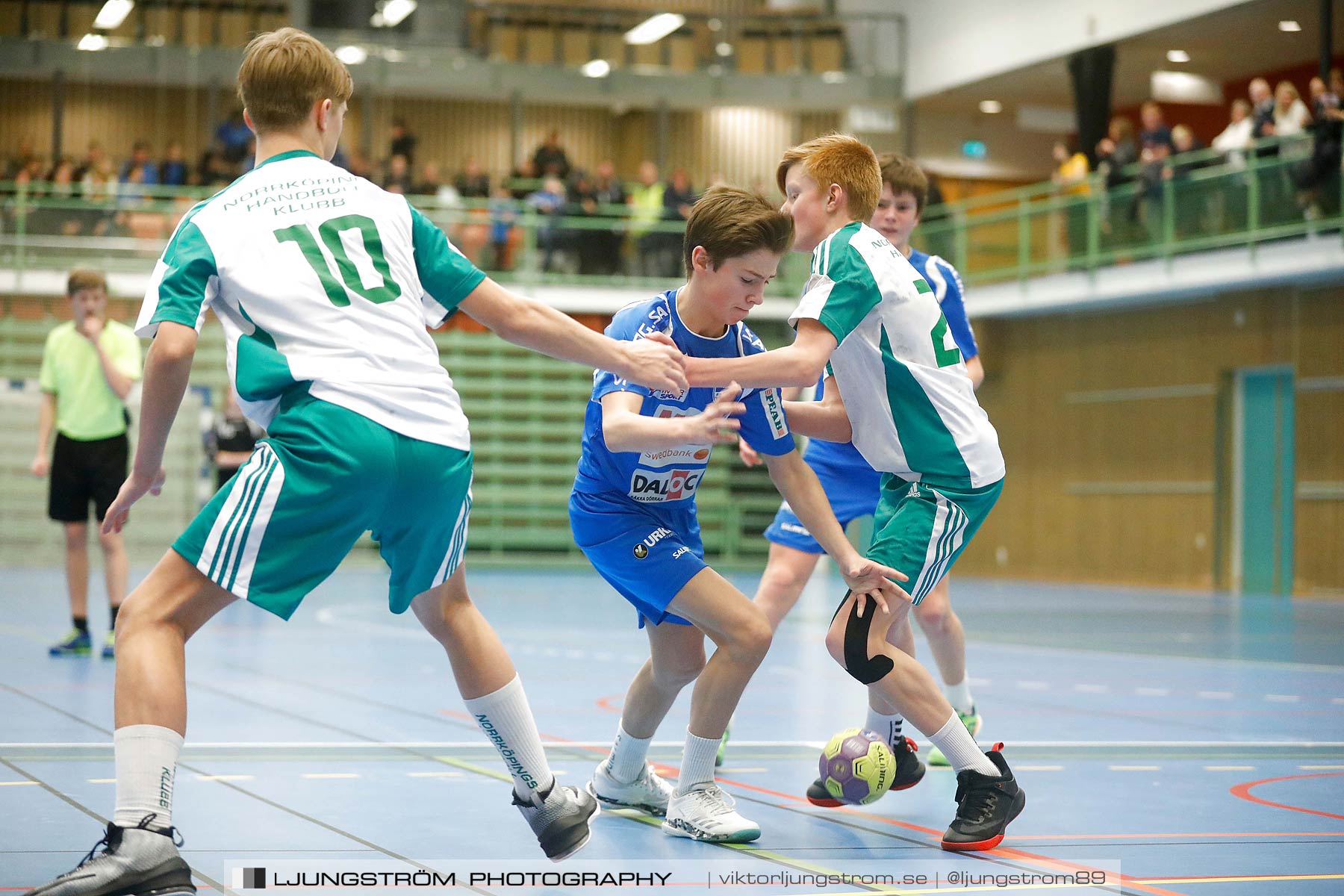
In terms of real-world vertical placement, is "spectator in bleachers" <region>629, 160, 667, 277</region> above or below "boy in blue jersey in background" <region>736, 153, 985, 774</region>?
above

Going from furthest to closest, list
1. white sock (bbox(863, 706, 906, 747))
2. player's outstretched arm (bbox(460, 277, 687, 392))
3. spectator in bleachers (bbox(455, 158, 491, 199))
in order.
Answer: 1. spectator in bleachers (bbox(455, 158, 491, 199))
2. white sock (bbox(863, 706, 906, 747))
3. player's outstretched arm (bbox(460, 277, 687, 392))

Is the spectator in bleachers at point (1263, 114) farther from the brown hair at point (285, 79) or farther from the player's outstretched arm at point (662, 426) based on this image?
the brown hair at point (285, 79)

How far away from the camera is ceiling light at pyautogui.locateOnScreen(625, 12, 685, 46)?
27016mm

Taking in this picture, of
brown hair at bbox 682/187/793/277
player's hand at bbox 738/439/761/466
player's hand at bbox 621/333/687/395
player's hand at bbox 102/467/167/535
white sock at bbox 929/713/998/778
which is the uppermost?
brown hair at bbox 682/187/793/277

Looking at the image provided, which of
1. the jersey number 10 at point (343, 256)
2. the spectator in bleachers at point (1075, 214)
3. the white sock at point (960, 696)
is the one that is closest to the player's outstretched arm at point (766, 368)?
the jersey number 10 at point (343, 256)

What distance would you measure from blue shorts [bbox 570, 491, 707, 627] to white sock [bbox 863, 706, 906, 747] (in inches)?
33.1

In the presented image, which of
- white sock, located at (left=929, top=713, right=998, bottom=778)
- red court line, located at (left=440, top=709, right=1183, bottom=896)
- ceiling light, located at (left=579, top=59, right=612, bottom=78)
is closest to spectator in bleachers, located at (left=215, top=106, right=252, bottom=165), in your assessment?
ceiling light, located at (left=579, top=59, right=612, bottom=78)

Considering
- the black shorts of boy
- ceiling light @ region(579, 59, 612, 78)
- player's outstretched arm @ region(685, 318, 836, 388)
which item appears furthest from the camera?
ceiling light @ region(579, 59, 612, 78)

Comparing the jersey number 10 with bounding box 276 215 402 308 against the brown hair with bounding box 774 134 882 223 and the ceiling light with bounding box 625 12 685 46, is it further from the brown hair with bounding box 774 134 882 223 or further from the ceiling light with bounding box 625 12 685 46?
the ceiling light with bounding box 625 12 685 46

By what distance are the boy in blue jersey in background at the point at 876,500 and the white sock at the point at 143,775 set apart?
273cm

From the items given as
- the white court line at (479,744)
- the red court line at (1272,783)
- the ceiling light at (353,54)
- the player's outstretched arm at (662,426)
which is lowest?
the white court line at (479,744)

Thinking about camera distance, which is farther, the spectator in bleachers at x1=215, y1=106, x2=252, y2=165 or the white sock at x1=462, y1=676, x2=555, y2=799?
the spectator in bleachers at x1=215, y1=106, x2=252, y2=165

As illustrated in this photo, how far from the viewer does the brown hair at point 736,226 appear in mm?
4031

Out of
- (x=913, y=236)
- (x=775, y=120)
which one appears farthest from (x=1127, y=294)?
(x=775, y=120)
